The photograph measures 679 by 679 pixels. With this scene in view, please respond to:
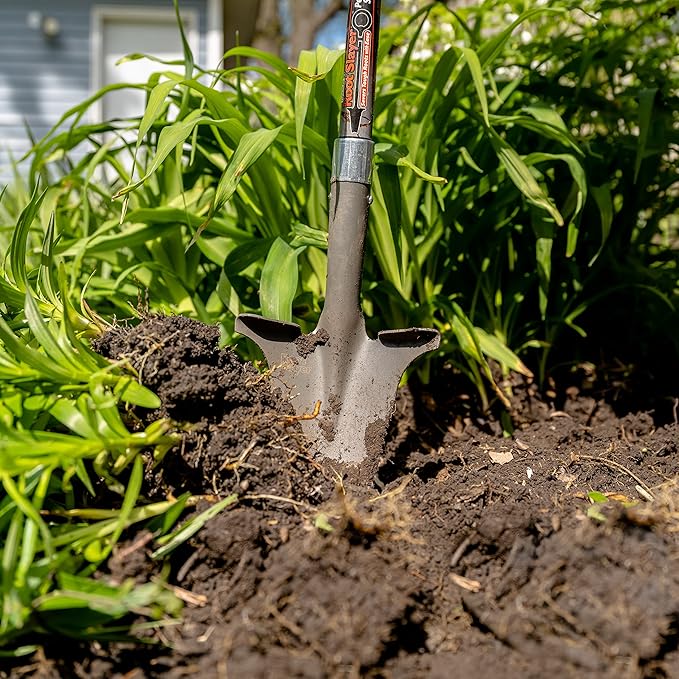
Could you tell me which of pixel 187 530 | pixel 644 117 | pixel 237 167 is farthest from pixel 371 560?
pixel 644 117

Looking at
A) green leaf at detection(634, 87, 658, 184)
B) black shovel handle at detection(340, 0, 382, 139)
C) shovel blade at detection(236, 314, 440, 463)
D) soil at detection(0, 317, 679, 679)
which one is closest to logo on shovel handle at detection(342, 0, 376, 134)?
black shovel handle at detection(340, 0, 382, 139)

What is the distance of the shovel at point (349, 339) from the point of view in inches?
48.5

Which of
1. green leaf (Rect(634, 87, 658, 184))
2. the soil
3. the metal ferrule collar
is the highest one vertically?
green leaf (Rect(634, 87, 658, 184))

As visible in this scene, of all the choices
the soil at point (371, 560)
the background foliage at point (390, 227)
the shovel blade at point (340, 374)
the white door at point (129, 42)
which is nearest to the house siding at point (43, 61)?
the white door at point (129, 42)

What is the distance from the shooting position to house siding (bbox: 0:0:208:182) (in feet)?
21.7

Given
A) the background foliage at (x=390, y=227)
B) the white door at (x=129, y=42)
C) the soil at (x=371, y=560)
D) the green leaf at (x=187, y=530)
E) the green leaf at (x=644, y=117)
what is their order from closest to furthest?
1. the soil at (x=371, y=560)
2. the green leaf at (x=187, y=530)
3. the background foliage at (x=390, y=227)
4. the green leaf at (x=644, y=117)
5. the white door at (x=129, y=42)

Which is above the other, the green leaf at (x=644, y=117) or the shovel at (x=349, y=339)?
the green leaf at (x=644, y=117)

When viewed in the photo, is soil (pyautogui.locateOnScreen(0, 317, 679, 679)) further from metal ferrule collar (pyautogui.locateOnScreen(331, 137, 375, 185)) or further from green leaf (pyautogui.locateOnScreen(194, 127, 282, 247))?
metal ferrule collar (pyautogui.locateOnScreen(331, 137, 375, 185))

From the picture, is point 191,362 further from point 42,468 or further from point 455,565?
point 455,565

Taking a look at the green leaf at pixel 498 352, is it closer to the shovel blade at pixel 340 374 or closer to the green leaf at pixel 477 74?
the shovel blade at pixel 340 374

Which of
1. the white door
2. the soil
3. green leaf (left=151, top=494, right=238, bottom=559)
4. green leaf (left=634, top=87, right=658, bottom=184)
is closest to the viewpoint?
the soil

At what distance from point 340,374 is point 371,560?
45 centimetres

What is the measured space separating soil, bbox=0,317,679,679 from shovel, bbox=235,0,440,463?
0.26 ft

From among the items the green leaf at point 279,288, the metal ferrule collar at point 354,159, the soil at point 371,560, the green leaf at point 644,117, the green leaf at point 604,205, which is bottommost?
the soil at point 371,560
